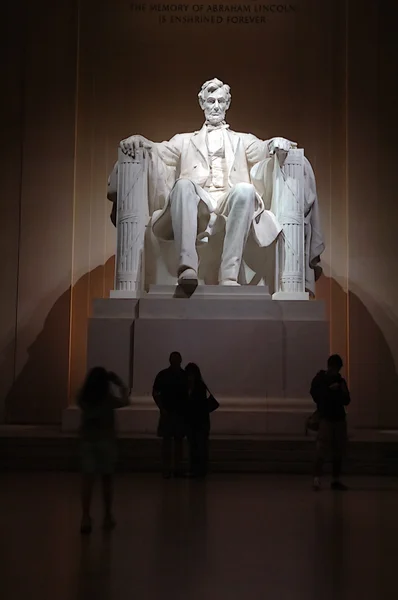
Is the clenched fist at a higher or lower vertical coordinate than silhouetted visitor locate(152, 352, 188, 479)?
higher

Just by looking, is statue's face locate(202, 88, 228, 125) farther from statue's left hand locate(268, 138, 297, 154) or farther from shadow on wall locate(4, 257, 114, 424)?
shadow on wall locate(4, 257, 114, 424)

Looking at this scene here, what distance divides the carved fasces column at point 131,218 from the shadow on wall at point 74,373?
5.45ft

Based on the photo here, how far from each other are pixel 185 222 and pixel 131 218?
0.51 m

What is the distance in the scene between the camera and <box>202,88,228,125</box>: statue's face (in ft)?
21.4

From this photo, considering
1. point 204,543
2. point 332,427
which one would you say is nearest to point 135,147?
A: point 332,427

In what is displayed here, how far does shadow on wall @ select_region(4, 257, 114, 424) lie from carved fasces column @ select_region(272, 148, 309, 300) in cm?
238

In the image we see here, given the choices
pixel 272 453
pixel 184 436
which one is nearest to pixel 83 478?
pixel 184 436

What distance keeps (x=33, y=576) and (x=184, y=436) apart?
73.0 inches

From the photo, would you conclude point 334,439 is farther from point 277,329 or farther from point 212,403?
point 277,329

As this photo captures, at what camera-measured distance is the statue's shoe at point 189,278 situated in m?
5.63

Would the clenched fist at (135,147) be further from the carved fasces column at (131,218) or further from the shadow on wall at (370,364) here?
the shadow on wall at (370,364)

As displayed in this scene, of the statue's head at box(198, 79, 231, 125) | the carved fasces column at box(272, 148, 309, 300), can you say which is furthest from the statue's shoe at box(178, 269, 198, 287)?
the statue's head at box(198, 79, 231, 125)

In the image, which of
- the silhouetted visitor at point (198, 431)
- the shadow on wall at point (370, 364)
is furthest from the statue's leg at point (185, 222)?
the shadow on wall at point (370, 364)

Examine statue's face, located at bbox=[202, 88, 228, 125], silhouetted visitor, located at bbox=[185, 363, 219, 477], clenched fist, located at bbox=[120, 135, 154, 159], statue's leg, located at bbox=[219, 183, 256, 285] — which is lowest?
silhouetted visitor, located at bbox=[185, 363, 219, 477]
